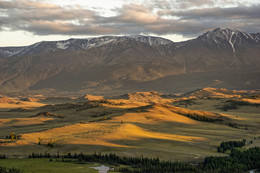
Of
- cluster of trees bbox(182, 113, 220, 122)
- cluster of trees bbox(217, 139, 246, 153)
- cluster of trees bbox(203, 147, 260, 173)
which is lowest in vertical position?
cluster of trees bbox(182, 113, 220, 122)

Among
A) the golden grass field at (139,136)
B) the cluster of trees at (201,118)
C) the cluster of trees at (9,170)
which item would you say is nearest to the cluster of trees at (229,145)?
the golden grass field at (139,136)

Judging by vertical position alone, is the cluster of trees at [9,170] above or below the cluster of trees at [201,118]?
above

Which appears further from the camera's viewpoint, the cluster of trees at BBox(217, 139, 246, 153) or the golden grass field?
the cluster of trees at BBox(217, 139, 246, 153)

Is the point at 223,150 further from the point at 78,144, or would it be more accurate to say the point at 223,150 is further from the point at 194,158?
the point at 78,144

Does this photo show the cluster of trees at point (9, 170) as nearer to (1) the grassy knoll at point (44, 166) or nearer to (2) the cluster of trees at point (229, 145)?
(1) the grassy knoll at point (44, 166)

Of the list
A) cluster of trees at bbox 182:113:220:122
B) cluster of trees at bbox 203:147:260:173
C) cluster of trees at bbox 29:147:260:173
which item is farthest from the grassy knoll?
cluster of trees at bbox 182:113:220:122

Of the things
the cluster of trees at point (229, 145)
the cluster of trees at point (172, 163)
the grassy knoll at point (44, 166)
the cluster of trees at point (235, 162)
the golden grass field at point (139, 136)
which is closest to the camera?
the grassy knoll at point (44, 166)

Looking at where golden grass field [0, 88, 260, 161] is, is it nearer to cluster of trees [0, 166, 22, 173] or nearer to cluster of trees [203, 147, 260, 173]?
cluster of trees [203, 147, 260, 173]

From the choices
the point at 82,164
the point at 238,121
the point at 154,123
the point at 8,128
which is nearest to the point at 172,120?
the point at 154,123

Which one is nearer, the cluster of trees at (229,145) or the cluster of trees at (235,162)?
the cluster of trees at (235,162)

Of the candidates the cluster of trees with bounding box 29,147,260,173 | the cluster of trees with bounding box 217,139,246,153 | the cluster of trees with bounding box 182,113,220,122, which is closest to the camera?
the cluster of trees with bounding box 29,147,260,173

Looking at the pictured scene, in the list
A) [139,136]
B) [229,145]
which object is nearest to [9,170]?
[139,136]

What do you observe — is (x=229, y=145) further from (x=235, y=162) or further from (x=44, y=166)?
(x=44, y=166)

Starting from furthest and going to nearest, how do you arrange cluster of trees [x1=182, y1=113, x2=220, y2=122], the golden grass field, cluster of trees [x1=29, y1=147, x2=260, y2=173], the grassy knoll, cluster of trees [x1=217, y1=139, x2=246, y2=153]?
cluster of trees [x1=182, y1=113, x2=220, y2=122] → cluster of trees [x1=217, y1=139, x2=246, y2=153] → the golden grass field → cluster of trees [x1=29, y1=147, x2=260, y2=173] → the grassy knoll
